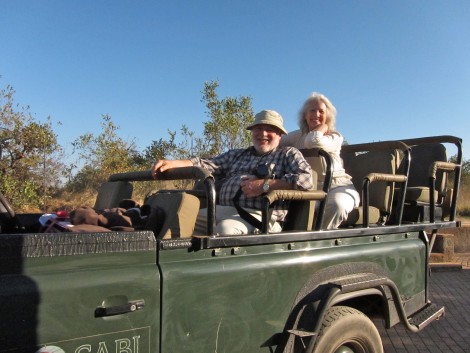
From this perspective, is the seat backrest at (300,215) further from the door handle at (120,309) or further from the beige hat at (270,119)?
the door handle at (120,309)

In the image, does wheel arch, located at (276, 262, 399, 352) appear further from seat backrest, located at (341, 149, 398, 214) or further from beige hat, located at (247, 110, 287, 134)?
beige hat, located at (247, 110, 287, 134)

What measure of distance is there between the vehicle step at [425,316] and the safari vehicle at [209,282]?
0.04ft

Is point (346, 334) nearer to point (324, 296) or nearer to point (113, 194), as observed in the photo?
point (324, 296)

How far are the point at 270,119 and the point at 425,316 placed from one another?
1929 mm

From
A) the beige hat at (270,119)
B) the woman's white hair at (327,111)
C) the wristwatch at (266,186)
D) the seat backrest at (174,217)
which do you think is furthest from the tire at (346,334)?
the woman's white hair at (327,111)

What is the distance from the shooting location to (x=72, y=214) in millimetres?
2547

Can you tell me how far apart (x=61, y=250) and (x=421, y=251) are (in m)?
2.75

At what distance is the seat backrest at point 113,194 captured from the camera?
3.85 meters

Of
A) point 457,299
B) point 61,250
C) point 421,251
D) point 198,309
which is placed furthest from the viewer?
point 457,299

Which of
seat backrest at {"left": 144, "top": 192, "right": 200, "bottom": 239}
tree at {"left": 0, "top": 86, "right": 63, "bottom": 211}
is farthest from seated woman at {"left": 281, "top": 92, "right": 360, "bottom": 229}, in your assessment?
tree at {"left": 0, "top": 86, "right": 63, "bottom": 211}

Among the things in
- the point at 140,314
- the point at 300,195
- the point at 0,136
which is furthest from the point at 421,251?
the point at 0,136

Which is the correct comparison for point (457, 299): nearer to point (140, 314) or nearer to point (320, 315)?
point (320, 315)

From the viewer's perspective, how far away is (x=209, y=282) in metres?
2.11

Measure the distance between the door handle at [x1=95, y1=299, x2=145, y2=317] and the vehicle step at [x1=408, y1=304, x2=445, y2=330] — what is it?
2.26 meters
